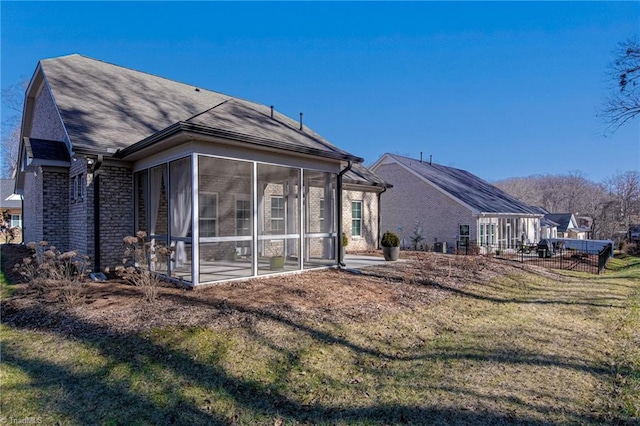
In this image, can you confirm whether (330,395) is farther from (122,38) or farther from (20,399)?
(122,38)

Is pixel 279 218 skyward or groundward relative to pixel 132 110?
groundward

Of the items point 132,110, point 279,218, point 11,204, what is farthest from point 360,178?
point 11,204

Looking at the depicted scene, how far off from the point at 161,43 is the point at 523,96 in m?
16.8

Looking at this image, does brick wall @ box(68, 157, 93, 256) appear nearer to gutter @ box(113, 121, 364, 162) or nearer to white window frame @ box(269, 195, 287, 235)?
gutter @ box(113, 121, 364, 162)

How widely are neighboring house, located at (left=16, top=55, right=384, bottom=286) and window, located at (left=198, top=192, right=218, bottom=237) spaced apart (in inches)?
1.5

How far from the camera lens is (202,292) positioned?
6777 mm

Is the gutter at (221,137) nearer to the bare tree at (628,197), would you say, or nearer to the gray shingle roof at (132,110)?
the gray shingle roof at (132,110)

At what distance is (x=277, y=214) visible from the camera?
438 inches

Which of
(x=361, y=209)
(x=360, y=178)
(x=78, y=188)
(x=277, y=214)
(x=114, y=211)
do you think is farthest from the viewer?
(x=361, y=209)

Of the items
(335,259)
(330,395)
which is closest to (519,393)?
(330,395)

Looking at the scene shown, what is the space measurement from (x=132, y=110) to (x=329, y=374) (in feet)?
35.1

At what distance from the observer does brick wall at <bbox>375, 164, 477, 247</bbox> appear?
22203 millimetres

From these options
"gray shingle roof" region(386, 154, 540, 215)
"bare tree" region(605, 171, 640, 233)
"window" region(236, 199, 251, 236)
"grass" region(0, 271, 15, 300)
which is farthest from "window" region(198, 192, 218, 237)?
"bare tree" region(605, 171, 640, 233)

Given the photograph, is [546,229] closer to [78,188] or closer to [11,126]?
[78,188]
